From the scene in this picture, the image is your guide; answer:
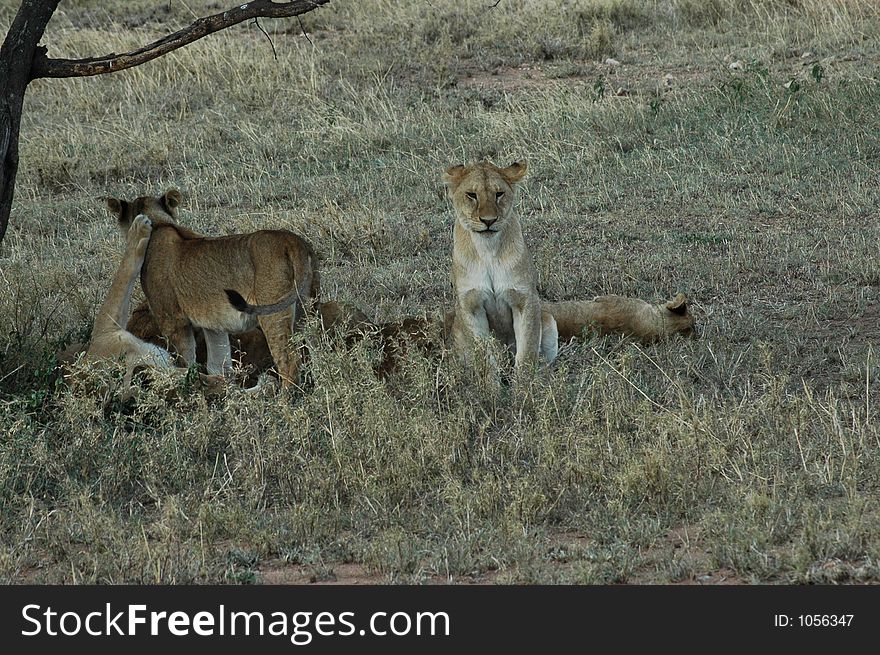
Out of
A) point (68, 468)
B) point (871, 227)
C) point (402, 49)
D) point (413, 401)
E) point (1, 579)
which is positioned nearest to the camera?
point (1, 579)

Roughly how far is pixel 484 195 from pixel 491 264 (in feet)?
1.17

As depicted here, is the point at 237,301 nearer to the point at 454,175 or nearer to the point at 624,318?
the point at 454,175

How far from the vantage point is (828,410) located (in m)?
5.74

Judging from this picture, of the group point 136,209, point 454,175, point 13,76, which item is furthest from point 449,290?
point 13,76

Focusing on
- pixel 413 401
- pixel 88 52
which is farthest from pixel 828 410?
pixel 88 52

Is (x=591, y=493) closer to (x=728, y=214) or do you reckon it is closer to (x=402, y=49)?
(x=728, y=214)

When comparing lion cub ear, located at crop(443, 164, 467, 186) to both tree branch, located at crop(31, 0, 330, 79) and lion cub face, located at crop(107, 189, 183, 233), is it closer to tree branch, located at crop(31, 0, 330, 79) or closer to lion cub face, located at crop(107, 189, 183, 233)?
tree branch, located at crop(31, 0, 330, 79)

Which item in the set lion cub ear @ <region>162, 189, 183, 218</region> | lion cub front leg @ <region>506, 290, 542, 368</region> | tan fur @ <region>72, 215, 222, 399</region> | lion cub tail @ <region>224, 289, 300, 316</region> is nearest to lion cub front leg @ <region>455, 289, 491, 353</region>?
lion cub front leg @ <region>506, 290, 542, 368</region>

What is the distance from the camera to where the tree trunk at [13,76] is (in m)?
6.62

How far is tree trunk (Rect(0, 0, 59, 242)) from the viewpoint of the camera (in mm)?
6625

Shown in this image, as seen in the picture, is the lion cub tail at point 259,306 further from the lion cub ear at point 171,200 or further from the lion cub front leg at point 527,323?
the lion cub front leg at point 527,323

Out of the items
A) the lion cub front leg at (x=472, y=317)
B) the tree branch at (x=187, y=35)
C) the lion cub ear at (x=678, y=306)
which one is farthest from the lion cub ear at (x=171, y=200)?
the lion cub ear at (x=678, y=306)

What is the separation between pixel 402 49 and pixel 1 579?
12.0 m

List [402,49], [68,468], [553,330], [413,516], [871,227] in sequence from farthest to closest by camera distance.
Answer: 1. [402,49]
2. [871,227]
3. [553,330]
4. [68,468]
5. [413,516]
